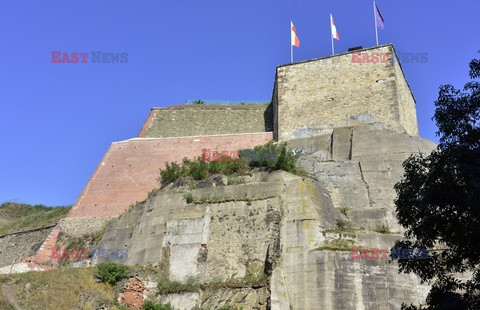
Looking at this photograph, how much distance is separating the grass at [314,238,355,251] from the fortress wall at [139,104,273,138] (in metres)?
12.9

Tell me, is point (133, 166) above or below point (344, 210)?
above

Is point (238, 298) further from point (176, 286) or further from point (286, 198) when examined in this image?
point (286, 198)

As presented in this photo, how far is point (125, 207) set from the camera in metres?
A: 25.5

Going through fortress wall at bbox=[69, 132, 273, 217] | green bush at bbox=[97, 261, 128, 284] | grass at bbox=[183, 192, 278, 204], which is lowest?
green bush at bbox=[97, 261, 128, 284]

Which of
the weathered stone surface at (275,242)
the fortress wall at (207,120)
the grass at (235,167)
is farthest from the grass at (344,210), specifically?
the fortress wall at (207,120)

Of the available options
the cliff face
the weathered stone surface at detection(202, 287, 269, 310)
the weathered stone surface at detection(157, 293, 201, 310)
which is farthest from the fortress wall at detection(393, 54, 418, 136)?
the weathered stone surface at detection(157, 293, 201, 310)

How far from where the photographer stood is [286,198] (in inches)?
772

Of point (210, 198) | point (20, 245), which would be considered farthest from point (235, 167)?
point (20, 245)

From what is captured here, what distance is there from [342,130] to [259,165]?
4.97 meters

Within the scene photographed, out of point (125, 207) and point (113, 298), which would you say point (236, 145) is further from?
point (113, 298)

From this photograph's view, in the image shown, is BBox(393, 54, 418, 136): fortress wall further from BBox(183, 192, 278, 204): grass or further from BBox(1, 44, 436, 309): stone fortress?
BBox(183, 192, 278, 204): grass

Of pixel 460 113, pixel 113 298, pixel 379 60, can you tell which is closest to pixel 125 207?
pixel 113 298

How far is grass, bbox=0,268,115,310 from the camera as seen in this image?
1670 centimetres

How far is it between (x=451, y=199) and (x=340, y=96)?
15937 millimetres
